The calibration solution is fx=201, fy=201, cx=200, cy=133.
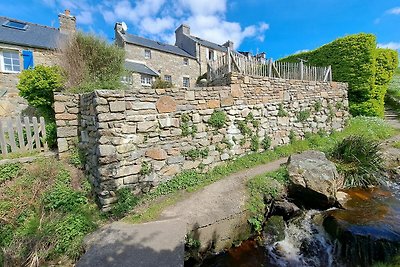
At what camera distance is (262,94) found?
6.51 metres

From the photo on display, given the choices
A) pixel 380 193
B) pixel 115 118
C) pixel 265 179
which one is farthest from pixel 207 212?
pixel 380 193

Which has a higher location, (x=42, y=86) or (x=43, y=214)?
(x=42, y=86)

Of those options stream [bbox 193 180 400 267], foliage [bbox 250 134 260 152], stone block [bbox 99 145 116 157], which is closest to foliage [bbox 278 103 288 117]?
foliage [bbox 250 134 260 152]

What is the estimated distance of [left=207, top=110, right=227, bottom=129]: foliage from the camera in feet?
17.7

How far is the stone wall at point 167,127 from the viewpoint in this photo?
4.05 m

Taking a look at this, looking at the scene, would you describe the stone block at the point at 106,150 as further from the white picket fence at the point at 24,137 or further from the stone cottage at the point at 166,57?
the stone cottage at the point at 166,57

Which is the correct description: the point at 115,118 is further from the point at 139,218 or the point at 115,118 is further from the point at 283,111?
the point at 283,111

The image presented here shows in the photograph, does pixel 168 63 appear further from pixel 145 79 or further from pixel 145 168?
pixel 145 168

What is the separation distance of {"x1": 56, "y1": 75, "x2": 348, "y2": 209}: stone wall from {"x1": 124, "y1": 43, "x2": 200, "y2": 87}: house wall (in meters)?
15.6

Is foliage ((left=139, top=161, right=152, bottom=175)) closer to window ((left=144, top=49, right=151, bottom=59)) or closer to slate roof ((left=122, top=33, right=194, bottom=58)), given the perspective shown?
slate roof ((left=122, top=33, right=194, bottom=58))

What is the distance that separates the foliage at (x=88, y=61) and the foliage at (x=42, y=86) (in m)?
0.55

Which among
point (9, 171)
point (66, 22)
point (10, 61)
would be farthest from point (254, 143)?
point (66, 22)

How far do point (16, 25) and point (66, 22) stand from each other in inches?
119

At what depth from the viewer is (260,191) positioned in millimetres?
4629
